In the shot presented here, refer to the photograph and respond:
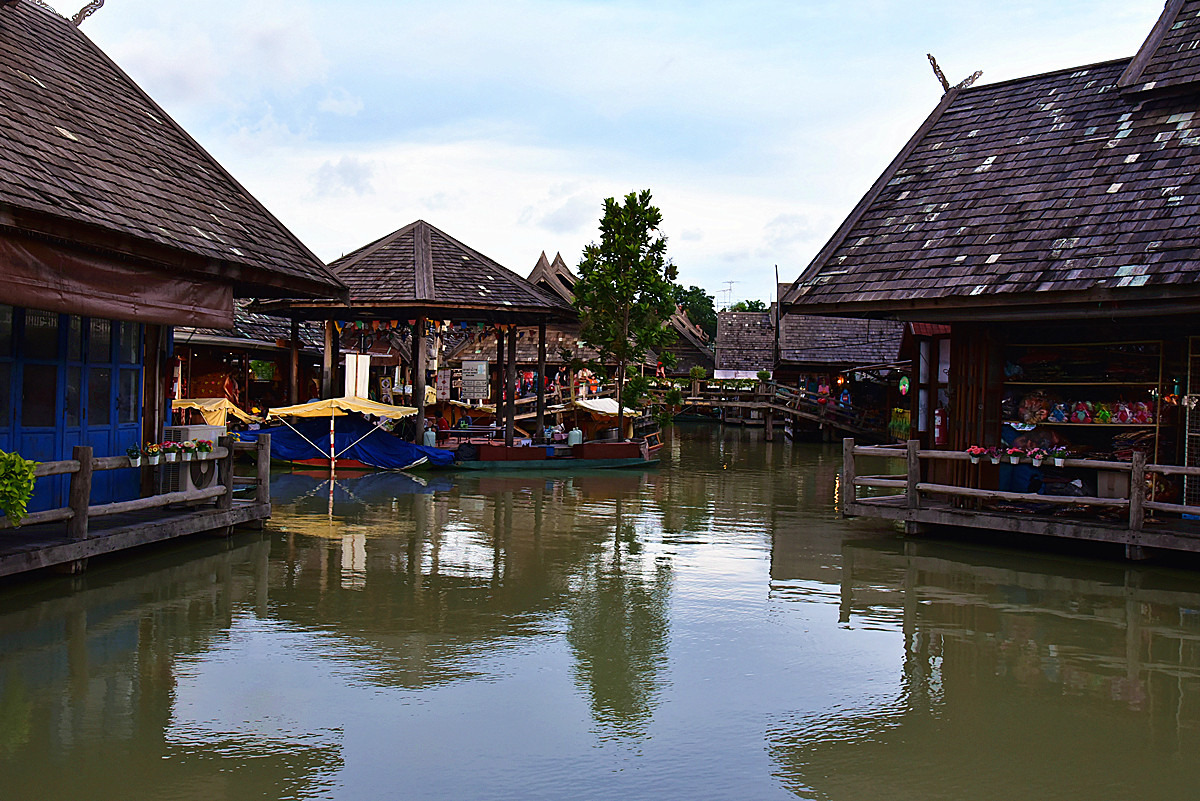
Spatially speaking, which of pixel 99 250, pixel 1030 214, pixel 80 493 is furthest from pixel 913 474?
pixel 99 250

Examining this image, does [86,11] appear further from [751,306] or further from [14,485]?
[751,306]

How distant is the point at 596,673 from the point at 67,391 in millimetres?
7172

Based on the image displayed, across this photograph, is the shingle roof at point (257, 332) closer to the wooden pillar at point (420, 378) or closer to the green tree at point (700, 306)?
the wooden pillar at point (420, 378)

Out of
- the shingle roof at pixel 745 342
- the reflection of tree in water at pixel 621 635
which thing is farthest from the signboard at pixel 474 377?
the shingle roof at pixel 745 342

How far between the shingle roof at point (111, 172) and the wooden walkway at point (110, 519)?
2065mm

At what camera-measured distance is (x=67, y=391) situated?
1085cm

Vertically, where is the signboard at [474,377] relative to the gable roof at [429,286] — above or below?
below

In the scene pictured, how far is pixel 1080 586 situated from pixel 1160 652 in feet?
8.09

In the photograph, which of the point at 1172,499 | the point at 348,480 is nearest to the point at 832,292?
the point at 1172,499

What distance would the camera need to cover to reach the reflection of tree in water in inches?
245

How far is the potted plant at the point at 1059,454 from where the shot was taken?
1157 centimetres

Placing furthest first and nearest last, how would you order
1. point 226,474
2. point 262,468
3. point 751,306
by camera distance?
point 751,306
point 262,468
point 226,474

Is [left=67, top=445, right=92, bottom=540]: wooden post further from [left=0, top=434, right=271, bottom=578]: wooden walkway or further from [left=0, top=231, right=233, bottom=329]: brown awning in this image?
[left=0, top=231, right=233, bottom=329]: brown awning

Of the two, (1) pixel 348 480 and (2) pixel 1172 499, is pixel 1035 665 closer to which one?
(2) pixel 1172 499
